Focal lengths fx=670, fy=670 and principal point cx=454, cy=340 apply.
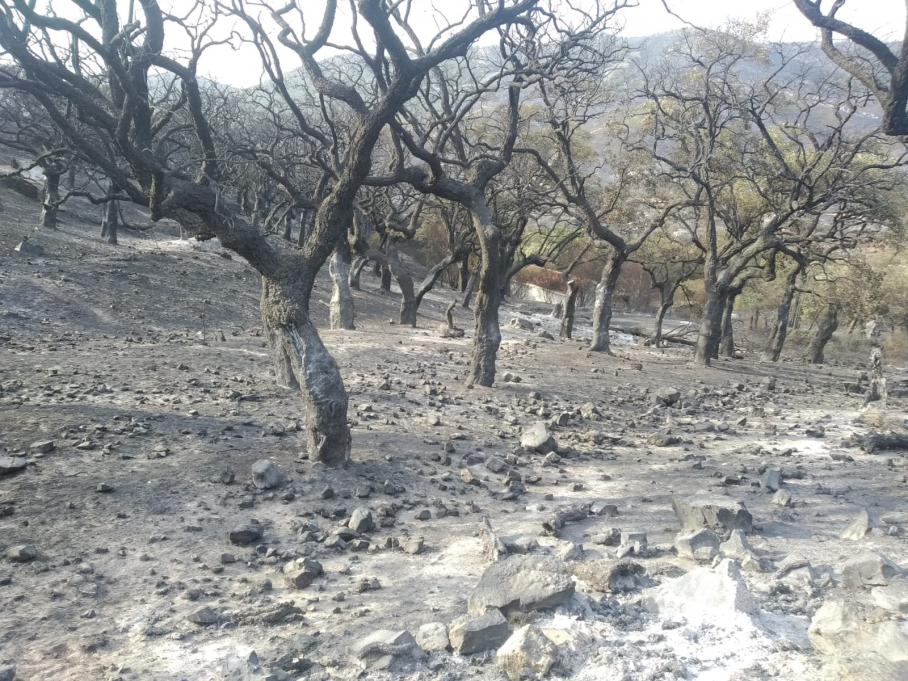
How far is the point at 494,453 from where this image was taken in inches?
323

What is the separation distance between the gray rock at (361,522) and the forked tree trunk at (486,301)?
596cm

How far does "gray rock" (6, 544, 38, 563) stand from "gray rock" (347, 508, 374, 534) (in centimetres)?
225

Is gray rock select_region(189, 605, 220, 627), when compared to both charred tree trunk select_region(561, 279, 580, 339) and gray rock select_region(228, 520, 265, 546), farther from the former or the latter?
charred tree trunk select_region(561, 279, 580, 339)

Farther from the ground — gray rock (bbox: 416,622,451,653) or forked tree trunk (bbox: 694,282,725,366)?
forked tree trunk (bbox: 694,282,725,366)

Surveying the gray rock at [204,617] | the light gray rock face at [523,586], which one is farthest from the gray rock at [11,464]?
the light gray rock face at [523,586]

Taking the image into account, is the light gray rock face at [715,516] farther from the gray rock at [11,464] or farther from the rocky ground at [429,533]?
the gray rock at [11,464]

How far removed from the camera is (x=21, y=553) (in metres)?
4.58

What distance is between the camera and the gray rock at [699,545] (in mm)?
4895

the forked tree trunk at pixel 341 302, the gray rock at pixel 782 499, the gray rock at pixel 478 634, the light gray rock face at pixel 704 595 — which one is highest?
the forked tree trunk at pixel 341 302

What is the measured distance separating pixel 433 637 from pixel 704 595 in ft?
5.50

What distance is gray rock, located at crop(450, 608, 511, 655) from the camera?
3.68 metres

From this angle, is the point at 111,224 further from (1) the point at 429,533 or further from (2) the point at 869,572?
(2) the point at 869,572

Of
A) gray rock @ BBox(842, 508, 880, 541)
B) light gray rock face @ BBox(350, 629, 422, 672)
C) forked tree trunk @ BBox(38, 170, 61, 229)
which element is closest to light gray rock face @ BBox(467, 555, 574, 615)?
light gray rock face @ BBox(350, 629, 422, 672)

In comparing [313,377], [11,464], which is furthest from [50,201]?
[313,377]
